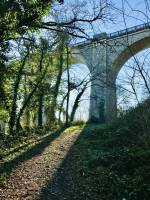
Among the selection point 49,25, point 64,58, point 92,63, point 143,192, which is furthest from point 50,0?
point 92,63

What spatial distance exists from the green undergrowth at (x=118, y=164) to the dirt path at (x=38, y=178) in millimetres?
603

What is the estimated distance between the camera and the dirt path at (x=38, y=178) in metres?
10.6

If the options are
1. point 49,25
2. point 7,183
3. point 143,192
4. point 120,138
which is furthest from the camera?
point 120,138

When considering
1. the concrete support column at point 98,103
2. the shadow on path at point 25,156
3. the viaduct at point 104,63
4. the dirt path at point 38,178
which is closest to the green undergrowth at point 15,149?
the shadow on path at point 25,156

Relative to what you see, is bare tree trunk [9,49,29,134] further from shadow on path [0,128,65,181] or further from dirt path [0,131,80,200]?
dirt path [0,131,80,200]

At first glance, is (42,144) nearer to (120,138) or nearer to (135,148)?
(120,138)

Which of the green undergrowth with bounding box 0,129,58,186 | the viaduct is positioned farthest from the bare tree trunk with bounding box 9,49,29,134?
the viaduct

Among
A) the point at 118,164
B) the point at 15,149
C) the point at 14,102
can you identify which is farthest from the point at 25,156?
the point at 14,102

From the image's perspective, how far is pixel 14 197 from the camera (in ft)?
34.1

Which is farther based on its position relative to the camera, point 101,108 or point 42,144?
point 101,108

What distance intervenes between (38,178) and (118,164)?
2.51m

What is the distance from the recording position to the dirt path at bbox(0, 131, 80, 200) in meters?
10.6

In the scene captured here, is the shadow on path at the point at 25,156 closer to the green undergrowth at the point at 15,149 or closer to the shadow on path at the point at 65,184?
the green undergrowth at the point at 15,149

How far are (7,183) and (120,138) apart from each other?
600 centimetres
